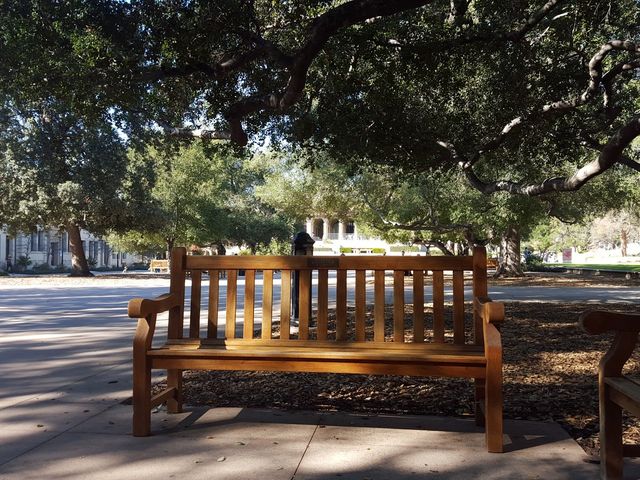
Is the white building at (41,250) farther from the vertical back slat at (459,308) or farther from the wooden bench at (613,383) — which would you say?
the wooden bench at (613,383)

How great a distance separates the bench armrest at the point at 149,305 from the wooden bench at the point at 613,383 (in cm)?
251

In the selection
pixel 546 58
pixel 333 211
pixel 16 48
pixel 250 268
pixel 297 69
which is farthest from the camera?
pixel 333 211

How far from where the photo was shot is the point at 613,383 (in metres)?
2.94

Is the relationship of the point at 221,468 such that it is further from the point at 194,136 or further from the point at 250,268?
the point at 194,136

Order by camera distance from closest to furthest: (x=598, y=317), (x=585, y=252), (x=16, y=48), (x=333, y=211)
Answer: (x=598, y=317) → (x=16, y=48) → (x=333, y=211) → (x=585, y=252)

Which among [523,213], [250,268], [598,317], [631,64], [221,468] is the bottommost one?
[221,468]

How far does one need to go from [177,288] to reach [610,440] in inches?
114

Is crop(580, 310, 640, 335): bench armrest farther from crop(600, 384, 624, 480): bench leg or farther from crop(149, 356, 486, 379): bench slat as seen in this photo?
crop(149, 356, 486, 379): bench slat

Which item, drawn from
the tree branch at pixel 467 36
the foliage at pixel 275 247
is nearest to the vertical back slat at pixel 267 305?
the tree branch at pixel 467 36

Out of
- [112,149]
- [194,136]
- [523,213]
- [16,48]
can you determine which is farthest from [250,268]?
[112,149]

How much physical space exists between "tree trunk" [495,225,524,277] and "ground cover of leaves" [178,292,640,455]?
23974mm

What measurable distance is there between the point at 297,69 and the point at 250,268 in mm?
3719

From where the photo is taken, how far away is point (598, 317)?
2936 mm

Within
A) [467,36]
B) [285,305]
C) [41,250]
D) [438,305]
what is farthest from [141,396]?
[41,250]
